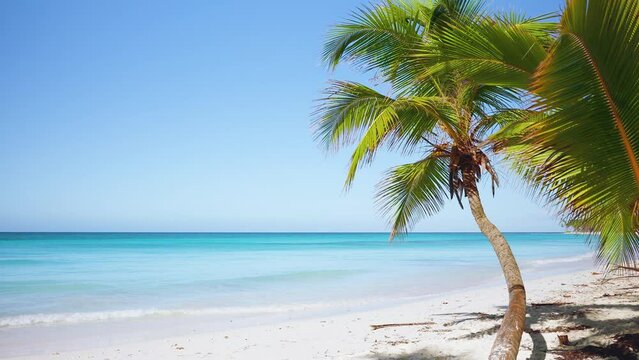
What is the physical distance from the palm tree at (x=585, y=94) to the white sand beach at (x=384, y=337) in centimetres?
245

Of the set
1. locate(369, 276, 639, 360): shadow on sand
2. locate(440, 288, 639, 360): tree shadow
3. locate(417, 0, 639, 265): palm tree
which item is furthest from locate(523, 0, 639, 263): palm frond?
locate(440, 288, 639, 360): tree shadow

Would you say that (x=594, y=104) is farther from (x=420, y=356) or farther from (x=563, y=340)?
(x=420, y=356)

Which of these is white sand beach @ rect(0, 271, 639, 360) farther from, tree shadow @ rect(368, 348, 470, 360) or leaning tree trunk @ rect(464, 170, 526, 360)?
leaning tree trunk @ rect(464, 170, 526, 360)

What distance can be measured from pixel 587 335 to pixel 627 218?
235 centimetres

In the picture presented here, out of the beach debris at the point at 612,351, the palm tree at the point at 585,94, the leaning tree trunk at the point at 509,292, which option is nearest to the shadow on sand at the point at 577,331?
the beach debris at the point at 612,351

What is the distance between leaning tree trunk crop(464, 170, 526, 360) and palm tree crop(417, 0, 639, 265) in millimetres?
1201

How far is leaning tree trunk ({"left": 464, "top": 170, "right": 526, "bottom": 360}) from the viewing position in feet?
13.0

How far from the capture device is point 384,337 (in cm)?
676

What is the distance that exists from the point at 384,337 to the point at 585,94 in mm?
4752

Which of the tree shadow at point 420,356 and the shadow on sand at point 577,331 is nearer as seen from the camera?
the shadow on sand at point 577,331

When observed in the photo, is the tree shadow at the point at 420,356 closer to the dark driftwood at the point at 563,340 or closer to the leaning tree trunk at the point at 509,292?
the leaning tree trunk at the point at 509,292

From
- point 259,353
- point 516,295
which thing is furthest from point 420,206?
point 259,353

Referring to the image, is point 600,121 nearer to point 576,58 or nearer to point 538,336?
point 576,58

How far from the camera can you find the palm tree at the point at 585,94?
273cm
